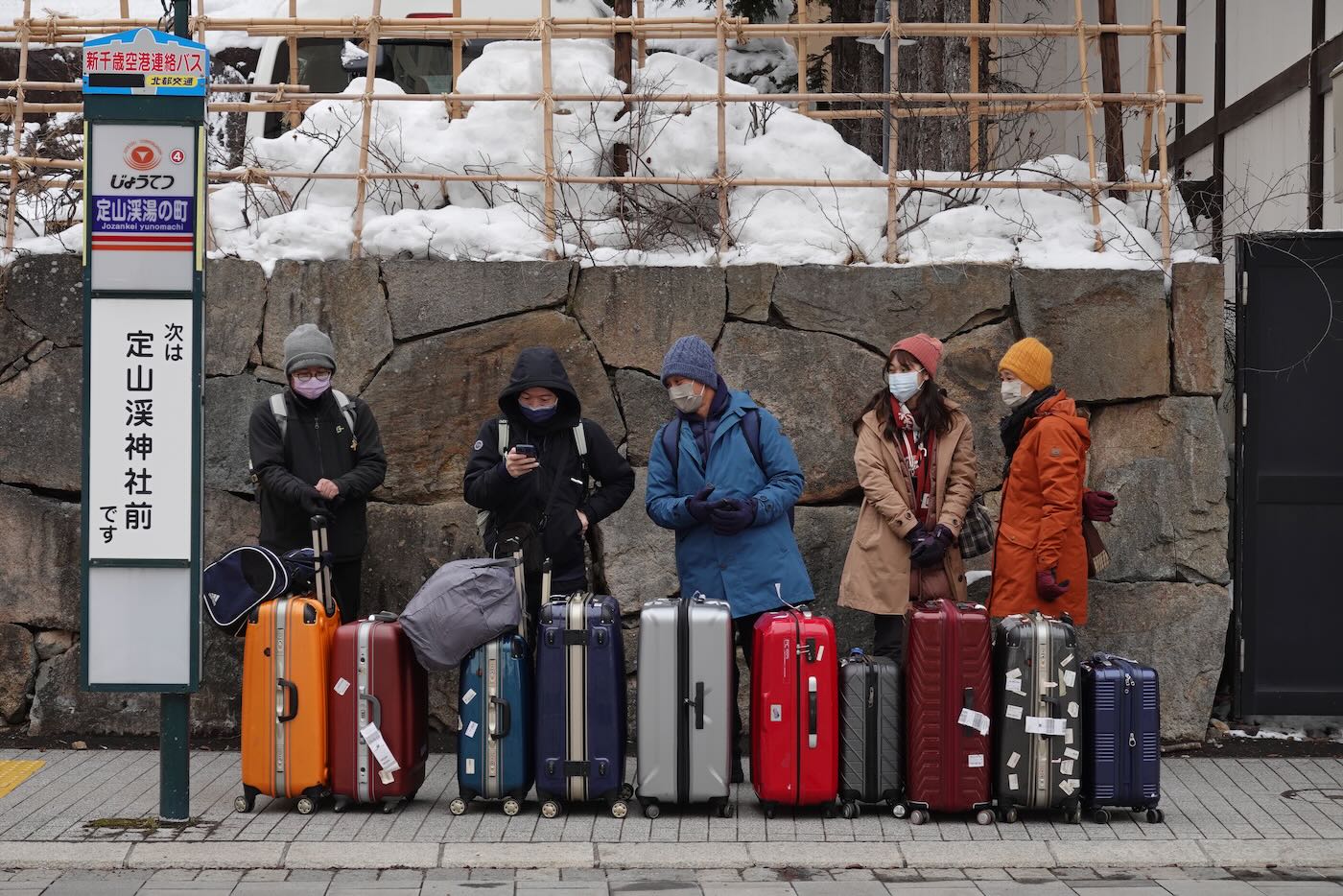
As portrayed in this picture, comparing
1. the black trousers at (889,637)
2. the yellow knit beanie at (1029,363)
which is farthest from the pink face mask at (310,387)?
the yellow knit beanie at (1029,363)

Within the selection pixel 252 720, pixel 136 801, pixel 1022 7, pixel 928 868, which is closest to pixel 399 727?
pixel 252 720

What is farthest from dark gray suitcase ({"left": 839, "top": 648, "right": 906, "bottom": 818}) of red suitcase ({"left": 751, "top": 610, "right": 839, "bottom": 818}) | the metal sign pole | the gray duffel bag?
the metal sign pole

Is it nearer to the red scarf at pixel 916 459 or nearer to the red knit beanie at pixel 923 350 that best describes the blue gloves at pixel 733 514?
the red scarf at pixel 916 459

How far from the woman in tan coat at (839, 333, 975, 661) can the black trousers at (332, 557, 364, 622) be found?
2.17 metres

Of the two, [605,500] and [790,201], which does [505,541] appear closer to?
[605,500]

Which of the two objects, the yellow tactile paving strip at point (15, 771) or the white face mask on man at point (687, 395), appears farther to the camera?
the yellow tactile paving strip at point (15, 771)

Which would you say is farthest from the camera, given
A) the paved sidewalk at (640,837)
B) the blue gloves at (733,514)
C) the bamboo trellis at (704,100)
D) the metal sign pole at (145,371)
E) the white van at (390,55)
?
the white van at (390,55)

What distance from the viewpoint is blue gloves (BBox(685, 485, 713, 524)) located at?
5707 millimetres

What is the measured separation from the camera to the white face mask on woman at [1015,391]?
615 cm

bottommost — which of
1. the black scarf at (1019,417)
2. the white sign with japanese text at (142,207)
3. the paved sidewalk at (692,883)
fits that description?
the paved sidewalk at (692,883)

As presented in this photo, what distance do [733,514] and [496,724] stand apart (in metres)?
1.23

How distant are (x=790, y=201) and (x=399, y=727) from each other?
342 cm

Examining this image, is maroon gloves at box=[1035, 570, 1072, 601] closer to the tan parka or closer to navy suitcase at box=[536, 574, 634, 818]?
the tan parka

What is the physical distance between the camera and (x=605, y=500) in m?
6.00
